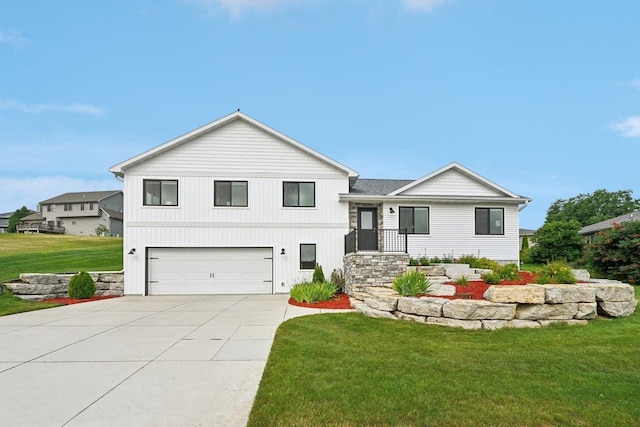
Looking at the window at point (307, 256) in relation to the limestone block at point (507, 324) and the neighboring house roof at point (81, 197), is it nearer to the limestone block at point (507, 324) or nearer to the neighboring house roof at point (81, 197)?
the limestone block at point (507, 324)

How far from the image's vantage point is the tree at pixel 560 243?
2492 centimetres

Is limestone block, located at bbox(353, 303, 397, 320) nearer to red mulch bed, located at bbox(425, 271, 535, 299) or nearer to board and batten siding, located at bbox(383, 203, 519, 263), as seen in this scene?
red mulch bed, located at bbox(425, 271, 535, 299)

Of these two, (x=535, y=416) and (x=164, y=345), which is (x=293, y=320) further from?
(x=535, y=416)

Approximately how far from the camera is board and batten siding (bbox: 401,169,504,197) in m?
17.2

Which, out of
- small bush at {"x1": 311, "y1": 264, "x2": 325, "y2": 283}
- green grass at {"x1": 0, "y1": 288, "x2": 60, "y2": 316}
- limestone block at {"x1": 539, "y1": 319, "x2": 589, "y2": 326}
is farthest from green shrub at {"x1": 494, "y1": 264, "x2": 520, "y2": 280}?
green grass at {"x1": 0, "y1": 288, "x2": 60, "y2": 316}

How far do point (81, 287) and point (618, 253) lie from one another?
888 inches

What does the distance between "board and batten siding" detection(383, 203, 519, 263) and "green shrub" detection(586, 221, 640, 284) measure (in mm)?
3938

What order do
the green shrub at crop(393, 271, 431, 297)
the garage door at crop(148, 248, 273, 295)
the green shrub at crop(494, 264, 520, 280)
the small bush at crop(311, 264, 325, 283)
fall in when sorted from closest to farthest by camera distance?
the green shrub at crop(393, 271, 431, 297), the green shrub at crop(494, 264, 520, 280), the small bush at crop(311, 264, 325, 283), the garage door at crop(148, 248, 273, 295)

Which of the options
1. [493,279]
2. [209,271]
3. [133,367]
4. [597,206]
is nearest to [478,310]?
[493,279]

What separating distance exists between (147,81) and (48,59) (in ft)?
12.0

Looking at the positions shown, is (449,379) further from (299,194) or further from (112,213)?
(112,213)

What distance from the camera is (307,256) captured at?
52.4ft

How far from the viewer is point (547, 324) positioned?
8570 millimetres

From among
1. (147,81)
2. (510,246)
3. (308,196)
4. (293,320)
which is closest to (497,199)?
(510,246)
